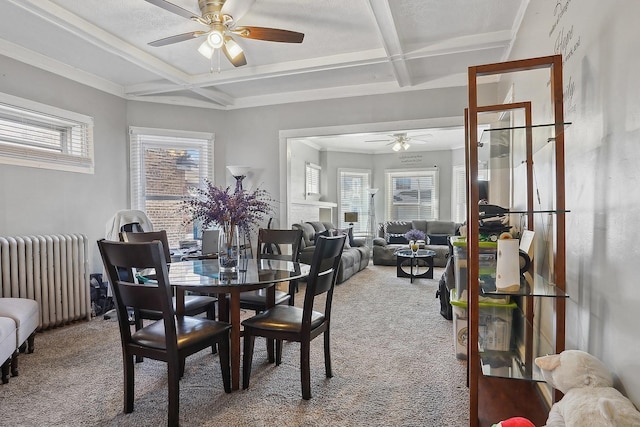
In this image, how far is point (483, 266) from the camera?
1.96 meters

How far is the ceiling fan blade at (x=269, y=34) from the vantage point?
8.95ft

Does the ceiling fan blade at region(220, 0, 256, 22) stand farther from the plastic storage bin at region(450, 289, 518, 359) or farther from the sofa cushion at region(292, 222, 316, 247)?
the sofa cushion at region(292, 222, 316, 247)

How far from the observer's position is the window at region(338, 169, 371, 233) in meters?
9.15

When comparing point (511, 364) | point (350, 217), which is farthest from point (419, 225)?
→ point (511, 364)

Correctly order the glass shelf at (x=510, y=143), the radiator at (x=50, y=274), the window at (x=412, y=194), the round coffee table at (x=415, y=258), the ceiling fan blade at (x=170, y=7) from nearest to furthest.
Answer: the glass shelf at (x=510, y=143) < the ceiling fan blade at (x=170, y=7) < the radiator at (x=50, y=274) < the round coffee table at (x=415, y=258) < the window at (x=412, y=194)

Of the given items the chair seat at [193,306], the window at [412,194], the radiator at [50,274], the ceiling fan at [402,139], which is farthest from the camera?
the window at [412,194]

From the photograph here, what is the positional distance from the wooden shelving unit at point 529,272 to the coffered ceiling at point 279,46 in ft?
4.58

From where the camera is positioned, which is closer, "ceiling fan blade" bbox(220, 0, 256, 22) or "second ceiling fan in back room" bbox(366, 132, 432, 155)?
"ceiling fan blade" bbox(220, 0, 256, 22)

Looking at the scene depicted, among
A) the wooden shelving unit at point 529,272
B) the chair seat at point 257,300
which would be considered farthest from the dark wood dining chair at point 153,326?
the wooden shelving unit at point 529,272

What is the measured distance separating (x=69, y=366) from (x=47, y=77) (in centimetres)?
296

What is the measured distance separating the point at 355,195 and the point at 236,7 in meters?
6.77

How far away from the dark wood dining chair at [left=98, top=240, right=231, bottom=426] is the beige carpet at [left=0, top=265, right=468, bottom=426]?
27 cm

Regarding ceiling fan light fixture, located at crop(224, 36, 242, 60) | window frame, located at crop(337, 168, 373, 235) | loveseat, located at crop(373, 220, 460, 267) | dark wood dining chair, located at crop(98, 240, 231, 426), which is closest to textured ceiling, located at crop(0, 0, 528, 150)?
ceiling fan light fixture, located at crop(224, 36, 242, 60)

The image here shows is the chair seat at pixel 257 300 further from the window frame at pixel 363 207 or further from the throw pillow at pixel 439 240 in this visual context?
the window frame at pixel 363 207
